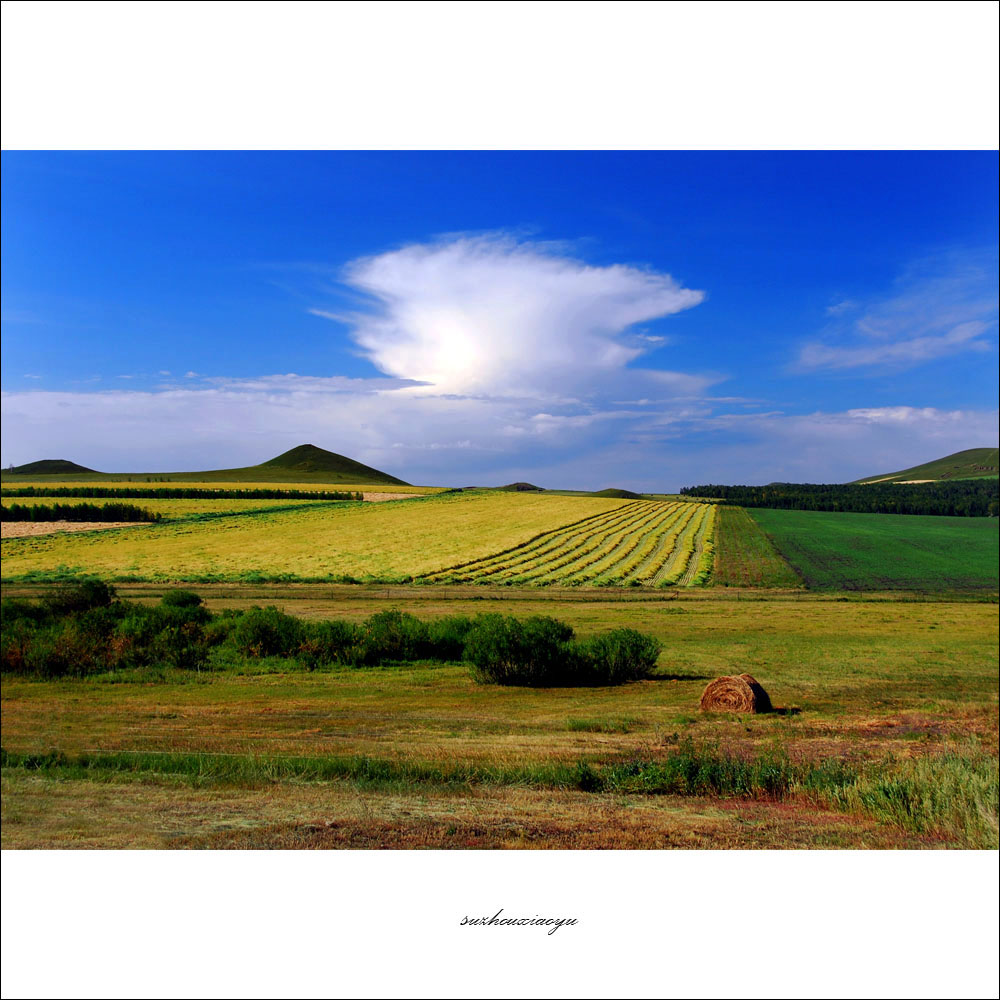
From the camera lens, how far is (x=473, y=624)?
6.40 m

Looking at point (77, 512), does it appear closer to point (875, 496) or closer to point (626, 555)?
point (626, 555)

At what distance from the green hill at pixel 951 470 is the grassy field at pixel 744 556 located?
4.33 ft

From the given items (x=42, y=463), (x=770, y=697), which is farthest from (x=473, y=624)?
(x=42, y=463)

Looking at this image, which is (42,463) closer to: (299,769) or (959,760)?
(299,769)

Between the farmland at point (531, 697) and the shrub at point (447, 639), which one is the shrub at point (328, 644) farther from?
the shrub at point (447, 639)

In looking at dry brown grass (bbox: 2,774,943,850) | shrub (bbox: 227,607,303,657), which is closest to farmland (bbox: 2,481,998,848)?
dry brown grass (bbox: 2,774,943,850)

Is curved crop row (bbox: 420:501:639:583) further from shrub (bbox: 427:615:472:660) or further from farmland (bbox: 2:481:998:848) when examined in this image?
shrub (bbox: 427:615:472:660)

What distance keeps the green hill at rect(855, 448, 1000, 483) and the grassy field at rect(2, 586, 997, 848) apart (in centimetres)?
198

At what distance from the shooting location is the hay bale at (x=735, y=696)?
596cm

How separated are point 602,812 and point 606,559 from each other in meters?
2.75

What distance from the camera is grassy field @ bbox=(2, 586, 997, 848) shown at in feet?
16.5

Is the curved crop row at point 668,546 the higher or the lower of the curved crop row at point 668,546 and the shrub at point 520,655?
the higher

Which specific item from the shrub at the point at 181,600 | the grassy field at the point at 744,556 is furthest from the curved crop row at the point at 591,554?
the shrub at the point at 181,600

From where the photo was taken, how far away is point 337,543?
7078mm
